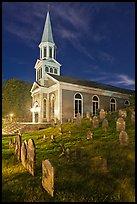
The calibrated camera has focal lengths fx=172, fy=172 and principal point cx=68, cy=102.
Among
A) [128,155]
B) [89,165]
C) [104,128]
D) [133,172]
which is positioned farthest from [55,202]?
[104,128]

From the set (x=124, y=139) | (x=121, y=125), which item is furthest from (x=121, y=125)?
(x=124, y=139)

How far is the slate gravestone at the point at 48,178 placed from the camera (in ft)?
12.1

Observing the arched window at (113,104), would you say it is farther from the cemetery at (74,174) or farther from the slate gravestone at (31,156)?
the slate gravestone at (31,156)

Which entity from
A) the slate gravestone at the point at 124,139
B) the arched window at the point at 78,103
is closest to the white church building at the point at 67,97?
the arched window at the point at 78,103

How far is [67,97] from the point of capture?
16.1 m

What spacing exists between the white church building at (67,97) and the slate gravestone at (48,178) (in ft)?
36.9

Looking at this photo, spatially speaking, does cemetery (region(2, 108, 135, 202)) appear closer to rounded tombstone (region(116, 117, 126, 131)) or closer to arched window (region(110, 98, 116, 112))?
rounded tombstone (region(116, 117, 126, 131))

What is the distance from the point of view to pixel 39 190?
155 inches

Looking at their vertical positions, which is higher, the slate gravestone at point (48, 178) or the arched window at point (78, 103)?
the arched window at point (78, 103)

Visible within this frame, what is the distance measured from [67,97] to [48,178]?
12.5 m

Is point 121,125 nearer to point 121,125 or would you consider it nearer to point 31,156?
point 121,125

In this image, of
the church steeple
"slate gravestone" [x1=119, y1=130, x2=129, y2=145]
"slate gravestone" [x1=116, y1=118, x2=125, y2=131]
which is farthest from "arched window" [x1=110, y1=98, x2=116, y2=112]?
"slate gravestone" [x1=119, y1=130, x2=129, y2=145]

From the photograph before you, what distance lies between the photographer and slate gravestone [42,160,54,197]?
369 centimetres

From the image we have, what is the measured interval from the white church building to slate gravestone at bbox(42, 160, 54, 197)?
36.9 ft
